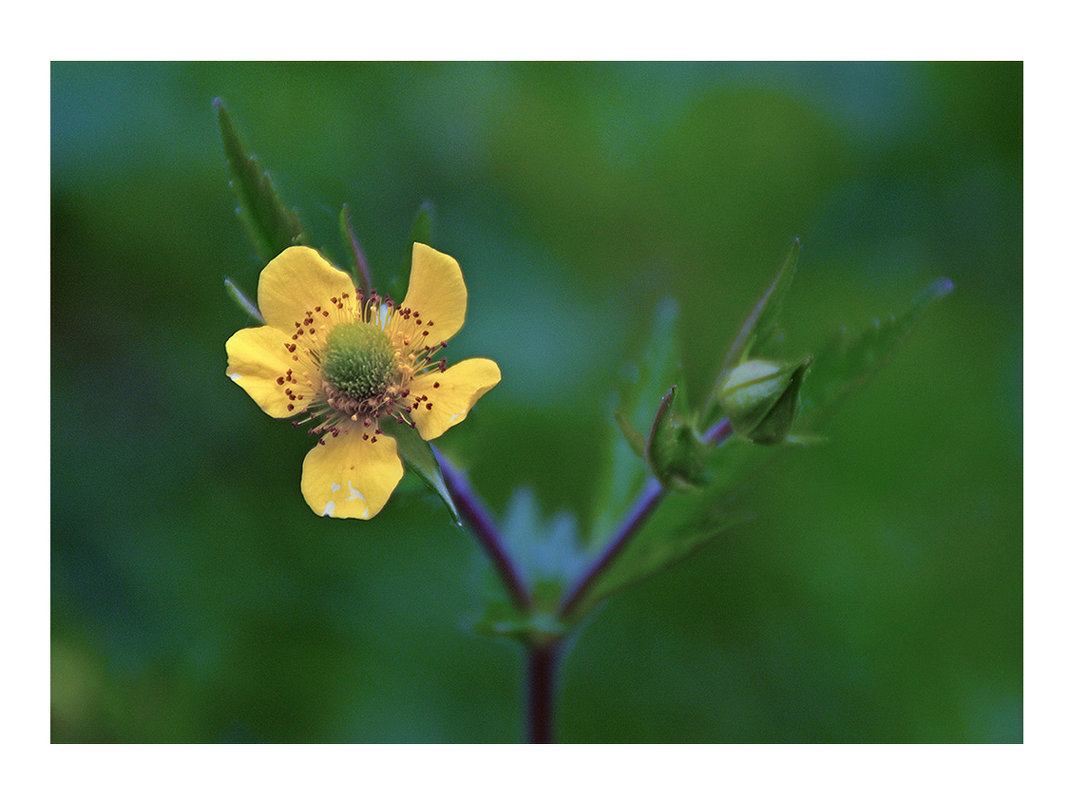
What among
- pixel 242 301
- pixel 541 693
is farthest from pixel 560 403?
pixel 242 301

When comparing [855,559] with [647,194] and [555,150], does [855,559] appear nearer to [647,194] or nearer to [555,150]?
[647,194]

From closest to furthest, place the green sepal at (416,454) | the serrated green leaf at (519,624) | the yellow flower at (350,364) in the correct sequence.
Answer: the green sepal at (416,454) → the yellow flower at (350,364) → the serrated green leaf at (519,624)

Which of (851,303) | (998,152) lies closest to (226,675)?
(851,303)

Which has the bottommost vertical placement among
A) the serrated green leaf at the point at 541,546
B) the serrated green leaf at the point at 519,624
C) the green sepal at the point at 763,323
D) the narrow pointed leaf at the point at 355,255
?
the serrated green leaf at the point at 519,624

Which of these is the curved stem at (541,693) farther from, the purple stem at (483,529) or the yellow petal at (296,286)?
the yellow petal at (296,286)

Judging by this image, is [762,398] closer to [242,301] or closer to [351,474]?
[351,474]

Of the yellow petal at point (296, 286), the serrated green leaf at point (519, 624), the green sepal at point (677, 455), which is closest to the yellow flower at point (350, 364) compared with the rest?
the yellow petal at point (296, 286)

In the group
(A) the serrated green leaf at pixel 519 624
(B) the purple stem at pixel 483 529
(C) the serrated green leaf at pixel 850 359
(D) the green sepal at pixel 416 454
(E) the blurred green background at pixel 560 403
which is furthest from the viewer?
(E) the blurred green background at pixel 560 403
